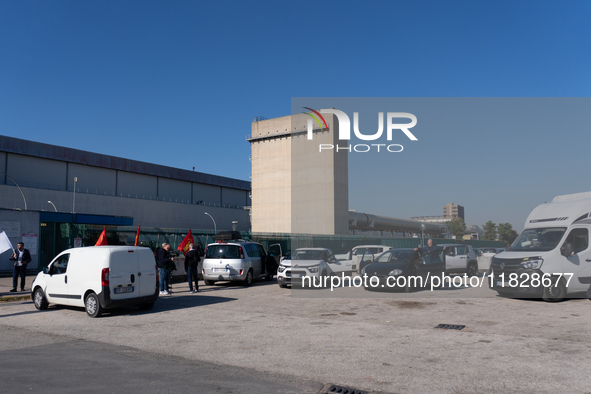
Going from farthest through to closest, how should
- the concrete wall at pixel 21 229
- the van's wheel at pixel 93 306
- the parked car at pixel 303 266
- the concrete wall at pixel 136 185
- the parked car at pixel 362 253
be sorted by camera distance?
the concrete wall at pixel 136 185
the parked car at pixel 362 253
the concrete wall at pixel 21 229
the parked car at pixel 303 266
the van's wheel at pixel 93 306

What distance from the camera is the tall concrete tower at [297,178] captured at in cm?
5556

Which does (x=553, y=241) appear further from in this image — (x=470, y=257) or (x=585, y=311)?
(x=470, y=257)

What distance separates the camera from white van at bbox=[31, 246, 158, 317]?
11.7 metres

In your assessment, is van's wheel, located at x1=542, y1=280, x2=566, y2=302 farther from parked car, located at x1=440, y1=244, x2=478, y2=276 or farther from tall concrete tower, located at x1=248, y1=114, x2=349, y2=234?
tall concrete tower, located at x1=248, y1=114, x2=349, y2=234

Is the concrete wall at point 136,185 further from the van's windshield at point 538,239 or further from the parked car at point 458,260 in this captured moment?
the van's windshield at point 538,239

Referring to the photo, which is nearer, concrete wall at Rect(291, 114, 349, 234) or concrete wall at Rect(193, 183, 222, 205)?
concrete wall at Rect(291, 114, 349, 234)

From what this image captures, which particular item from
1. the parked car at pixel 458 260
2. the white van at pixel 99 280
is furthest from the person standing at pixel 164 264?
the parked car at pixel 458 260

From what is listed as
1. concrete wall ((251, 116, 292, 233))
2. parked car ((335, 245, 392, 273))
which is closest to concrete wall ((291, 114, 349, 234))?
concrete wall ((251, 116, 292, 233))

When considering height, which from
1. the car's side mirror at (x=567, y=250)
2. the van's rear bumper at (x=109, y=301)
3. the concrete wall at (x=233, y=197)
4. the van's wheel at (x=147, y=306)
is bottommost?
the van's wheel at (x=147, y=306)

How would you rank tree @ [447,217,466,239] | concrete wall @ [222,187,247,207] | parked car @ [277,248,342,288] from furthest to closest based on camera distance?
concrete wall @ [222,187,247,207], tree @ [447,217,466,239], parked car @ [277,248,342,288]

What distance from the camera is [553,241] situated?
14.0 metres

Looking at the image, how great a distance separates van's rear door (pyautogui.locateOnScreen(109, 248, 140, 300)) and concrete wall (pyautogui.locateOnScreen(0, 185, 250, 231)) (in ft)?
145

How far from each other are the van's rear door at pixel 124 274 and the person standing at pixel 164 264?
391cm

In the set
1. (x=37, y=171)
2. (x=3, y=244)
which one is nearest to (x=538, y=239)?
(x=3, y=244)
